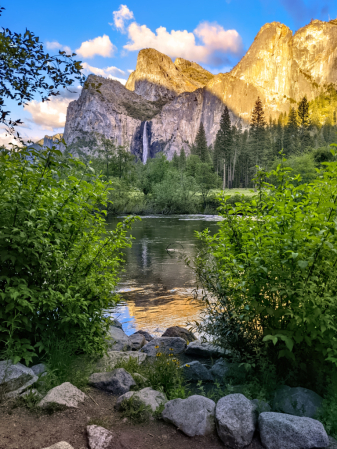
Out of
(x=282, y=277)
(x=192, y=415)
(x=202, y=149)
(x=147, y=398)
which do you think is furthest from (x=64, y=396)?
(x=202, y=149)

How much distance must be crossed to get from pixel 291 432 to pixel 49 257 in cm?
328

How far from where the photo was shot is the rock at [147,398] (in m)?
3.73

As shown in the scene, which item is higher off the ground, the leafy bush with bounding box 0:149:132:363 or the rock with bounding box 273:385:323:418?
the leafy bush with bounding box 0:149:132:363

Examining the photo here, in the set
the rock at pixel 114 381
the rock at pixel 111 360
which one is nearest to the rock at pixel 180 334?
the rock at pixel 111 360

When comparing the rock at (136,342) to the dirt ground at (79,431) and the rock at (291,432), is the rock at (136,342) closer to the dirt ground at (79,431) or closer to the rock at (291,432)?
the dirt ground at (79,431)

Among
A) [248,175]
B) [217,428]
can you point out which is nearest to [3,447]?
[217,428]

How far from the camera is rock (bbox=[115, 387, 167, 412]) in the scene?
3.73 metres

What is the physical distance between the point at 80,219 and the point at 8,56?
7.20 feet

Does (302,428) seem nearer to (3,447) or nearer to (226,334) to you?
(226,334)

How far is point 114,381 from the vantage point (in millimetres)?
4230

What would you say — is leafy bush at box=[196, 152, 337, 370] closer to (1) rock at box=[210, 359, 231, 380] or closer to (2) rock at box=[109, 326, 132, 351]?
(1) rock at box=[210, 359, 231, 380]

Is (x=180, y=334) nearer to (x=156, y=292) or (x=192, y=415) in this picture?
(x=192, y=415)

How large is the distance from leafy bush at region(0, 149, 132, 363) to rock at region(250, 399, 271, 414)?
2207 mm

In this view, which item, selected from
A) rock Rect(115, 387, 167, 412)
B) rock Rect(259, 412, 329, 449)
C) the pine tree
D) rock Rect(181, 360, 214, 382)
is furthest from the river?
the pine tree
